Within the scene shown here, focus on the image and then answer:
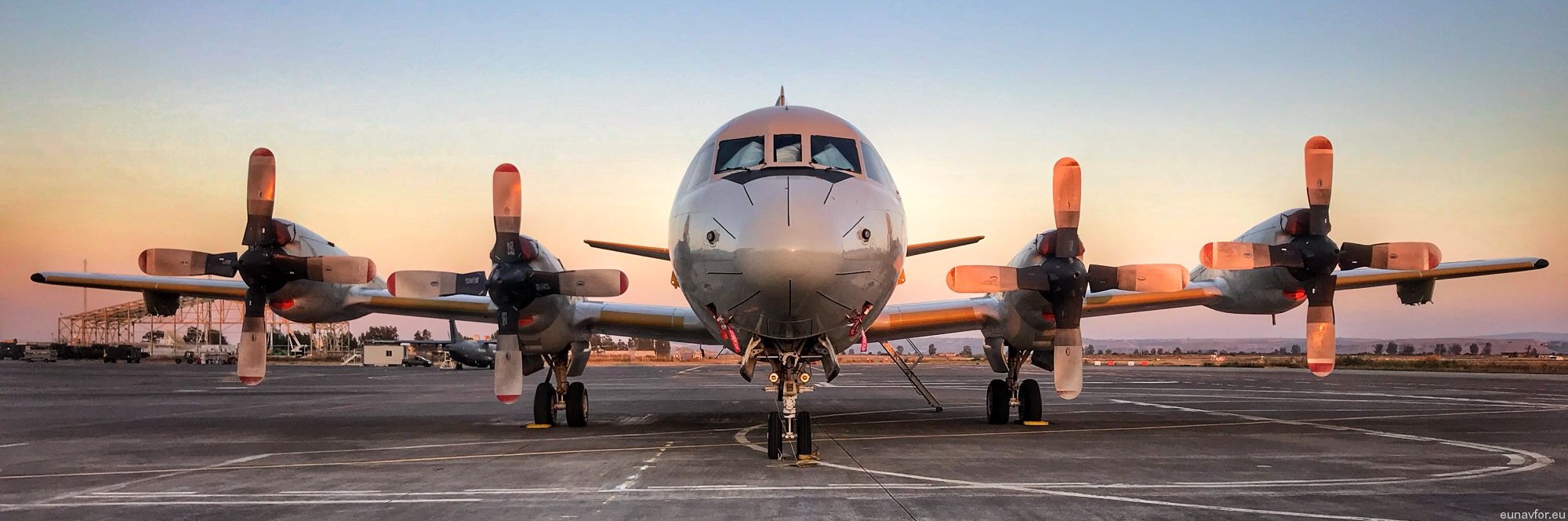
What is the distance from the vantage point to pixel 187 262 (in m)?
13.2

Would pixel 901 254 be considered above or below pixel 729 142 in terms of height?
below

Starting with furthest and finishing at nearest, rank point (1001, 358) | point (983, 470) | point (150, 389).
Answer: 1. point (150, 389)
2. point (1001, 358)
3. point (983, 470)

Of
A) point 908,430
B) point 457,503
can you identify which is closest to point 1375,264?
point 908,430

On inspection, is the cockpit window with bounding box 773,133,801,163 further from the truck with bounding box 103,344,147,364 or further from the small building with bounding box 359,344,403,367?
the truck with bounding box 103,344,147,364

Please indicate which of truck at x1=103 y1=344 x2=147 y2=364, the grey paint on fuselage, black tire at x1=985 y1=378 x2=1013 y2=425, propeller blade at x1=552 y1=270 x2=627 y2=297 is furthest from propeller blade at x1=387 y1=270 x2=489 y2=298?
truck at x1=103 y1=344 x2=147 y2=364

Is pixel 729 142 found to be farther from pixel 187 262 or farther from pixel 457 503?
pixel 187 262

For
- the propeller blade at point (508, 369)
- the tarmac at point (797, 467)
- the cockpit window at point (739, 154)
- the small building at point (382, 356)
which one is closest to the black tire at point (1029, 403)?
the tarmac at point (797, 467)

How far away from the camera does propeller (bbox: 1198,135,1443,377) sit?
42.0 ft

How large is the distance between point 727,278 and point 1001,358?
26.0 ft

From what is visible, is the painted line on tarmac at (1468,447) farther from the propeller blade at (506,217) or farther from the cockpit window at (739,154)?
the propeller blade at (506,217)

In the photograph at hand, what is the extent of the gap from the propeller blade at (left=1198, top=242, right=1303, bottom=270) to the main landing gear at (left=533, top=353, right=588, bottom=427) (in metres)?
9.05

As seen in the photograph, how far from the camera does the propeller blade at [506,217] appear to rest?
13469 millimetres

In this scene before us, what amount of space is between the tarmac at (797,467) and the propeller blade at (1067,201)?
254cm

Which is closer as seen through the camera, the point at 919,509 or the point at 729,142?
the point at 919,509
